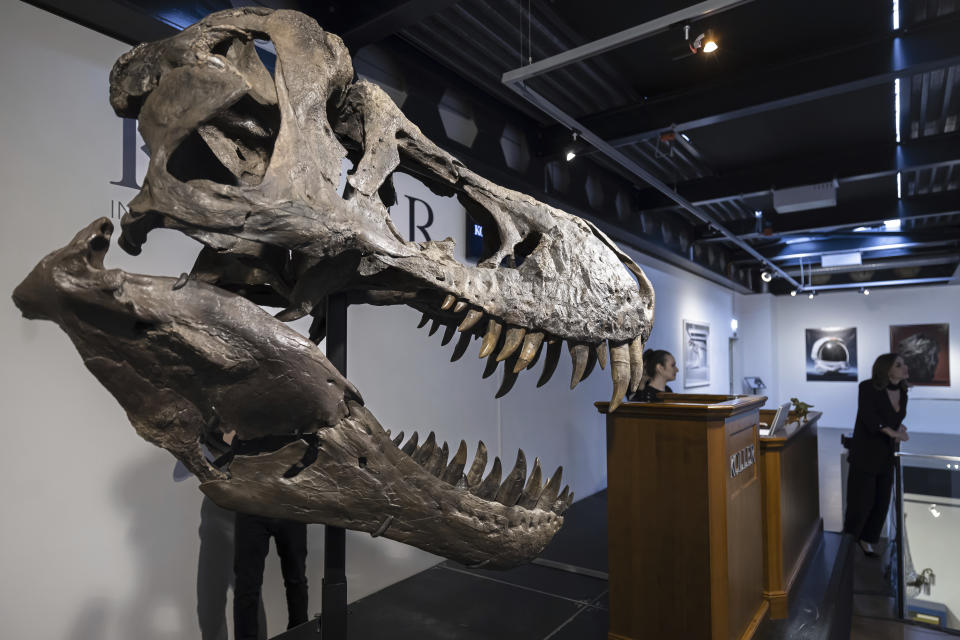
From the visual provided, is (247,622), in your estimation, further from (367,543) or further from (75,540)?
(367,543)

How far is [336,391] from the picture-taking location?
122 cm

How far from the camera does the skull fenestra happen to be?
1.08 m

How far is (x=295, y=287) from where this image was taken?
51.4 inches

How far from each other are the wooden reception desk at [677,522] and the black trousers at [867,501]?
126 inches

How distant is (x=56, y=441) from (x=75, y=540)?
44cm

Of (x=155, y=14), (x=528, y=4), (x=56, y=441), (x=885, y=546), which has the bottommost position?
(x=885, y=546)

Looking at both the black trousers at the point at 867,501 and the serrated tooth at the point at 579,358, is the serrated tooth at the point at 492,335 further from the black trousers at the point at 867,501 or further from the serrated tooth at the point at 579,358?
the black trousers at the point at 867,501

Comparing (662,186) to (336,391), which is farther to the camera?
(662,186)

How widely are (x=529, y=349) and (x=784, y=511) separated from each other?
3.33 meters

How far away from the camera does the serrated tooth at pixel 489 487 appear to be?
1.46m

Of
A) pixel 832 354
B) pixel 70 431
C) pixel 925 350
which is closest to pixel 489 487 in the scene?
pixel 70 431

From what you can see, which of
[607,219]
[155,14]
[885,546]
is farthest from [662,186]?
[155,14]

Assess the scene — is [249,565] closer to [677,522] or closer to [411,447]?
[411,447]

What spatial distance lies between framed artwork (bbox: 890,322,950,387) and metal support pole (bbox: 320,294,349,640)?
15231 millimetres
